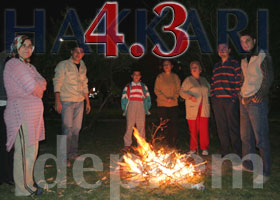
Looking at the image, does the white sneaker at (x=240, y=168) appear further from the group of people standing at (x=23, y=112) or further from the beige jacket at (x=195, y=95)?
the group of people standing at (x=23, y=112)

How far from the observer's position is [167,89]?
7.09 meters

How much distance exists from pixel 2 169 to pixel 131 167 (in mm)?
2042

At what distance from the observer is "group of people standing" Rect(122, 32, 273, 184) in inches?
189

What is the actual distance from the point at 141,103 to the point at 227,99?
88.3 inches

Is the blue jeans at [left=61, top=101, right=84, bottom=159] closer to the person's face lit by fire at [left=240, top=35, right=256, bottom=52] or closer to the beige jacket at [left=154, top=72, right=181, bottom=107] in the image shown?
the beige jacket at [left=154, top=72, right=181, bottom=107]

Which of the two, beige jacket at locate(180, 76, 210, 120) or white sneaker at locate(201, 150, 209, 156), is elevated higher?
beige jacket at locate(180, 76, 210, 120)

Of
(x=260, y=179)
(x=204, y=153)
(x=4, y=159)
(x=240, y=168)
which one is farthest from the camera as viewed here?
(x=204, y=153)

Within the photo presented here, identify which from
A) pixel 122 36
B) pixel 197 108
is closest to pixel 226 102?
pixel 197 108

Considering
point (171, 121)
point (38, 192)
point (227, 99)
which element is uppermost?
point (227, 99)

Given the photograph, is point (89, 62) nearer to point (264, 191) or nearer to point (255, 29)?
point (255, 29)

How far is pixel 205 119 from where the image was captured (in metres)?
6.63

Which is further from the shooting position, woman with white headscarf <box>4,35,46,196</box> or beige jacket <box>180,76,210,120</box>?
beige jacket <box>180,76,210,120</box>

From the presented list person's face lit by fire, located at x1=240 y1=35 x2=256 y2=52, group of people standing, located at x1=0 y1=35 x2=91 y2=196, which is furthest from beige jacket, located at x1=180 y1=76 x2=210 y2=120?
group of people standing, located at x1=0 y1=35 x2=91 y2=196

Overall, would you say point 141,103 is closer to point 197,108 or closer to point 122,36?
point 197,108
